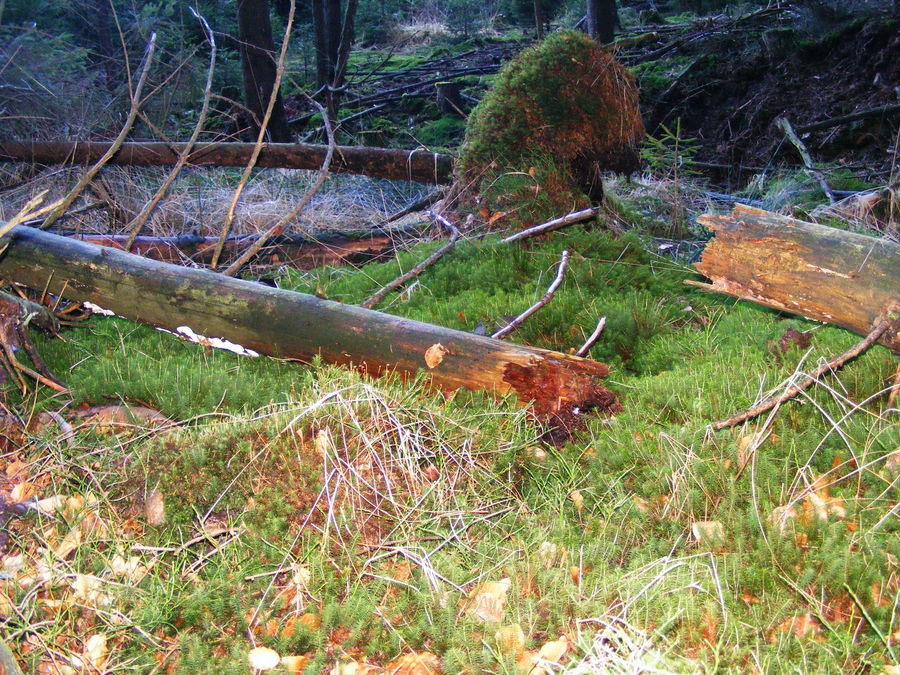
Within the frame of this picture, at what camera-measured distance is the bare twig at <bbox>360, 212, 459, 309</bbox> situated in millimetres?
4930

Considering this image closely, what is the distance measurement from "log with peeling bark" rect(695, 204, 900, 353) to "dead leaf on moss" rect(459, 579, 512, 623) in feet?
7.29

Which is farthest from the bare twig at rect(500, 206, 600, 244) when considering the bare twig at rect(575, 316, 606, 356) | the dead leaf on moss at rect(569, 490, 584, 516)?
the dead leaf on moss at rect(569, 490, 584, 516)

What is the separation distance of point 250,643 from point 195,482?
934 millimetres

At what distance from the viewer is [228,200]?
8.53m

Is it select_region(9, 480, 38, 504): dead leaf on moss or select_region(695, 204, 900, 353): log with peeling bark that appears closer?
select_region(9, 480, 38, 504): dead leaf on moss

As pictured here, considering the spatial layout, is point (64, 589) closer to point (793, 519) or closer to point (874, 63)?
point (793, 519)

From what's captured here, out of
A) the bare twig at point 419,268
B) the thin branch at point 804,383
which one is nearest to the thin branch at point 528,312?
the bare twig at point 419,268

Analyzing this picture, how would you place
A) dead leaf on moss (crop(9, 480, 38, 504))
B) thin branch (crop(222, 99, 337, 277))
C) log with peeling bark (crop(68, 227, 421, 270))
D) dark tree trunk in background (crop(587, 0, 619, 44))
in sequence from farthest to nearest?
dark tree trunk in background (crop(587, 0, 619, 44)) → log with peeling bark (crop(68, 227, 421, 270)) → thin branch (crop(222, 99, 337, 277)) → dead leaf on moss (crop(9, 480, 38, 504))

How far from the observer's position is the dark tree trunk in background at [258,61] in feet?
34.1

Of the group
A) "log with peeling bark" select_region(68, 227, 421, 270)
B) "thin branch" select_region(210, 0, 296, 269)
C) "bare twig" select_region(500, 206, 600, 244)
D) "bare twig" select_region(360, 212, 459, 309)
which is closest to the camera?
"bare twig" select_region(360, 212, 459, 309)

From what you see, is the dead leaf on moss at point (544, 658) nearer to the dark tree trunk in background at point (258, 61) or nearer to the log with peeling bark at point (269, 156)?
the log with peeling bark at point (269, 156)

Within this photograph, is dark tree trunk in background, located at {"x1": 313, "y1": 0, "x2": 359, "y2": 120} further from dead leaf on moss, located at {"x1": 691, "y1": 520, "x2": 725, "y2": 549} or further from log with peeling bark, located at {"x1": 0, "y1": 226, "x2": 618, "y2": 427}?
dead leaf on moss, located at {"x1": 691, "y1": 520, "x2": 725, "y2": 549}

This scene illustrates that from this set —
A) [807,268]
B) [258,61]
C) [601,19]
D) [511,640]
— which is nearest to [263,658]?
[511,640]

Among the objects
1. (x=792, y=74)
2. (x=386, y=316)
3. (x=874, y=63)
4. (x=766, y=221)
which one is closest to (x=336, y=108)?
(x=792, y=74)
